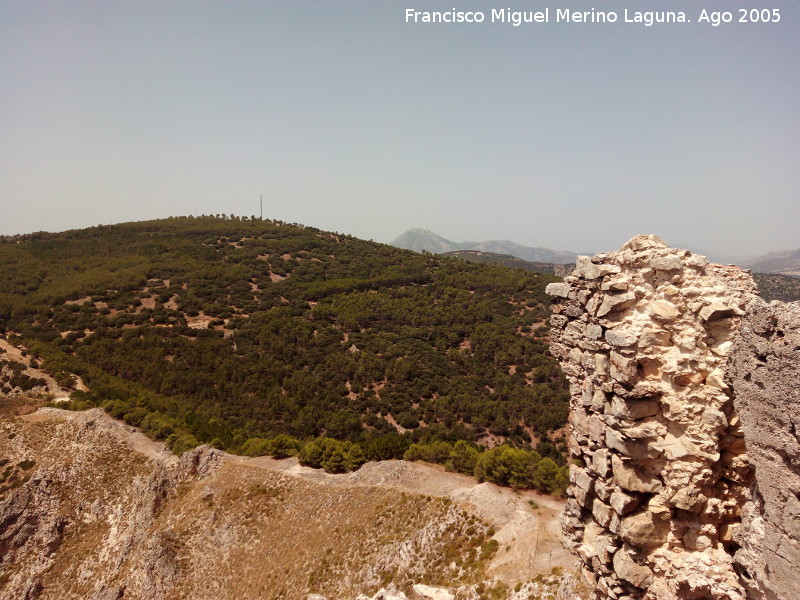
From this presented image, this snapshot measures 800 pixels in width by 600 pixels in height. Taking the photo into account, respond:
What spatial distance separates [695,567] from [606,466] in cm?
192

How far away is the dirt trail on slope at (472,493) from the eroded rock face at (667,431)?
27.8ft

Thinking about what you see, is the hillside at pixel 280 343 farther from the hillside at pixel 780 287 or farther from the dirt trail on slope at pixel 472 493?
the hillside at pixel 780 287

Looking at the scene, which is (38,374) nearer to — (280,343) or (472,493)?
(280,343)

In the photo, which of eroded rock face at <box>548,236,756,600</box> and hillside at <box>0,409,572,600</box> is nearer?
eroded rock face at <box>548,236,756,600</box>

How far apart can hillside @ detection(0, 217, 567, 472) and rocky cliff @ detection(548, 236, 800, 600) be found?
21289mm

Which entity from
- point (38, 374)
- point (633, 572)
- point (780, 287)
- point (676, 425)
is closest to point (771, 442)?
point (676, 425)

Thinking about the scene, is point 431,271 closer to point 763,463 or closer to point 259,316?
point 259,316

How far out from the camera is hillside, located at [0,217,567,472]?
3784cm

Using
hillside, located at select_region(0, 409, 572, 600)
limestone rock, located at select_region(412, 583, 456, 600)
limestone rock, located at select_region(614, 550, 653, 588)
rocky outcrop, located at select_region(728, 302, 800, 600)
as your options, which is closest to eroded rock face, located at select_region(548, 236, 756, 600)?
limestone rock, located at select_region(614, 550, 653, 588)

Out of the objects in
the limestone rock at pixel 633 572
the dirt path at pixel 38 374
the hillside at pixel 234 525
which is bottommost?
the hillside at pixel 234 525

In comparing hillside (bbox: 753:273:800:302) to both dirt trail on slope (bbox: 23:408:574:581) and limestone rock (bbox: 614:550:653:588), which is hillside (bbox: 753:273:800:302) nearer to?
dirt trail on slope (bbox: 23:408:574:581)

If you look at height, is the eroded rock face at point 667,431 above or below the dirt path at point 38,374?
above

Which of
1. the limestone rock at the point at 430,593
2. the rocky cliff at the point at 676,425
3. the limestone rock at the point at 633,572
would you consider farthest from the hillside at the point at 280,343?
the rocky cliff at the point at 676,425

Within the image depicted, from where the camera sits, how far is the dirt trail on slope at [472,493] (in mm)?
15766
